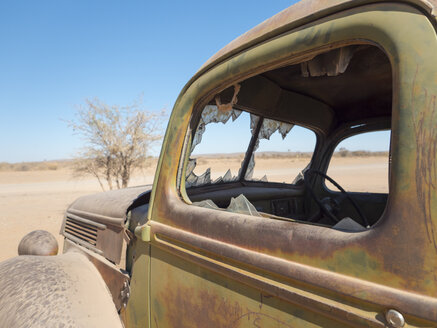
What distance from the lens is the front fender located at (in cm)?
146

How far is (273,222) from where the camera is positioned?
3.44ft

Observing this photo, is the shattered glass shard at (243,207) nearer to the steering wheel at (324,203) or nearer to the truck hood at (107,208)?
the truck hood at (107,208)

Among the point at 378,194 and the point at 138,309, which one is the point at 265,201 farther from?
the point at 138,309

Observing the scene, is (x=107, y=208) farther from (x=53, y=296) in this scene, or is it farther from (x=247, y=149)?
(x=247, y=149)

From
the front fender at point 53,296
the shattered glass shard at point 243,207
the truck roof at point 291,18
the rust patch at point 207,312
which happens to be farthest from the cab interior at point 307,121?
the front fender at point 53,296

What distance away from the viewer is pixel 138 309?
5.11 feet

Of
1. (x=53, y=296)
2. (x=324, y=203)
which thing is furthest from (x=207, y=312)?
(x=324, y=203)

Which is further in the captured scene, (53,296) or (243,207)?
(53,296)

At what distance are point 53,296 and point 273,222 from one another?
1.25 metres

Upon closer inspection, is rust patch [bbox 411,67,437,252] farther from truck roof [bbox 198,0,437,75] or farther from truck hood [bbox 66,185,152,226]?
truck hood [bbox 66,185,152,226]

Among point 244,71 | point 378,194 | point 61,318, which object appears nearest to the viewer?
point 244,71

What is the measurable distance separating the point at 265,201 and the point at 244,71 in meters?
1.44

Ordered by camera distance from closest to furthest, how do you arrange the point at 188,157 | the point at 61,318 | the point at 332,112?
the point at 61,318 → the point at 188,157 → the point at 332,112

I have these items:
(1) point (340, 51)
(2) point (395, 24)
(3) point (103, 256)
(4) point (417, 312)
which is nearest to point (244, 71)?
(1) point (340, 51)
